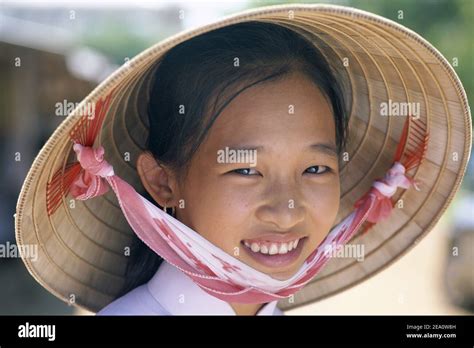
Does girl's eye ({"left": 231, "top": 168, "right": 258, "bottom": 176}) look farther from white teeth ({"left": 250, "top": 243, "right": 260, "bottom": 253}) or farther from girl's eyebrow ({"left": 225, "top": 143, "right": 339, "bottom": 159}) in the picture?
white teeth ({"left": 250, "top": 243, "right": 260, "bottom": 253})

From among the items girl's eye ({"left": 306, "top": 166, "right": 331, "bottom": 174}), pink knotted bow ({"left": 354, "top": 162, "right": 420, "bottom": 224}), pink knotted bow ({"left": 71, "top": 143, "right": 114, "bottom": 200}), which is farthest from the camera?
pink knotted bow ({"left": 354, "top": 162, "right": 420, "bottom": 224})

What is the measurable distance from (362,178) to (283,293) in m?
0.48

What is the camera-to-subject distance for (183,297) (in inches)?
71.5

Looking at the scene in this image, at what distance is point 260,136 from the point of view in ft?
5.53

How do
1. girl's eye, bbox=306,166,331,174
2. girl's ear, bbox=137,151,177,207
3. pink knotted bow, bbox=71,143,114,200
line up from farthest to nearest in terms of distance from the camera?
girl's ear, bbox=137,151,177,207 < girl's eye, bbox=306,166,331,174 < pink knotted bow, bbox=71,143,114,200

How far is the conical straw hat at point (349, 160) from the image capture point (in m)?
1.65

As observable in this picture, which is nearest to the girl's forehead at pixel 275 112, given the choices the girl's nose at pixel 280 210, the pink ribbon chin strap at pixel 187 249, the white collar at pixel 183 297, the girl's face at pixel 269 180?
the girl's face at pixel 269 180

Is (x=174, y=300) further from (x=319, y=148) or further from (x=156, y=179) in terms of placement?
(x=319, y=148)

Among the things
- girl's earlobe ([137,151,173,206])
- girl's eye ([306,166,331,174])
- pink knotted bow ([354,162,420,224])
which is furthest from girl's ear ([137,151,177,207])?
pink knotted bow ([354,162,420,224])

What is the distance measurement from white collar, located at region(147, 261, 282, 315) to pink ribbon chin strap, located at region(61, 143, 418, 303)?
37 millimetres

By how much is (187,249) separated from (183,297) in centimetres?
15

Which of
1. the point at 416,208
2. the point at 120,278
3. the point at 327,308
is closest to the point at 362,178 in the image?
the point at 416,208

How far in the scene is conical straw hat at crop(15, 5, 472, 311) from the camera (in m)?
1.65
